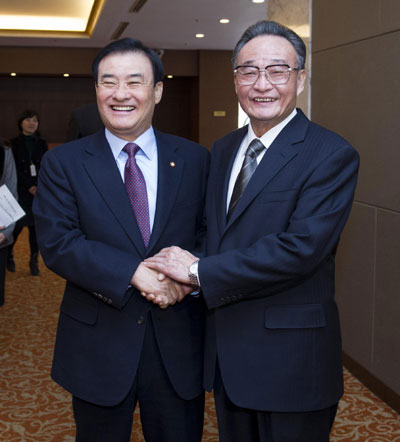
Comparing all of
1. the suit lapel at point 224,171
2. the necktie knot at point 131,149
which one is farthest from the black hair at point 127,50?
the suit lapel at point 224,171

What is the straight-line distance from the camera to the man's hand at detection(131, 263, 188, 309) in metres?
1.84

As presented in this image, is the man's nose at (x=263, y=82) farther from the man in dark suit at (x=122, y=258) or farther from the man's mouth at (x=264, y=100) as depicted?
the man in dark suit at (x=122, y=258)

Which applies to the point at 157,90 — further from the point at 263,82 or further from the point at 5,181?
the point at 5,181

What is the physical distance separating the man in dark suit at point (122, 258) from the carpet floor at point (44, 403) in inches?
49.3

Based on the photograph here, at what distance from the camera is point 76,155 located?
6.46 feet

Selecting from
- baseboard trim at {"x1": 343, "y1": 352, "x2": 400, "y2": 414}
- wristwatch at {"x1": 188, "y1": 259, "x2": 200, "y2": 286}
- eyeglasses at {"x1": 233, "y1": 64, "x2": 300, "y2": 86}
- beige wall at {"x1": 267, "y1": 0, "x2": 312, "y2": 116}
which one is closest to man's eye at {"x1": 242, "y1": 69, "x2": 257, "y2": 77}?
eyeglasses at {"x1": 233, "y1": 64, "x2": 300, "y2": 86}

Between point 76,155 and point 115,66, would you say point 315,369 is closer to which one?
point 76,155

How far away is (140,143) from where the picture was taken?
6.64 feet

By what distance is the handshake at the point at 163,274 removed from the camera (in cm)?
182

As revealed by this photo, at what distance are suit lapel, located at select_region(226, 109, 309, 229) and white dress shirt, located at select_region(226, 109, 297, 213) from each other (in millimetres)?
60

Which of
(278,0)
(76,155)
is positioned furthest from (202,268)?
(278,0)

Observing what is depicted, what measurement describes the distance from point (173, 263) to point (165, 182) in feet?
1.08

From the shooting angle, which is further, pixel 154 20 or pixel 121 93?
pixel 154 20

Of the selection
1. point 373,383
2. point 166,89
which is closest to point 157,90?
point 373,383
